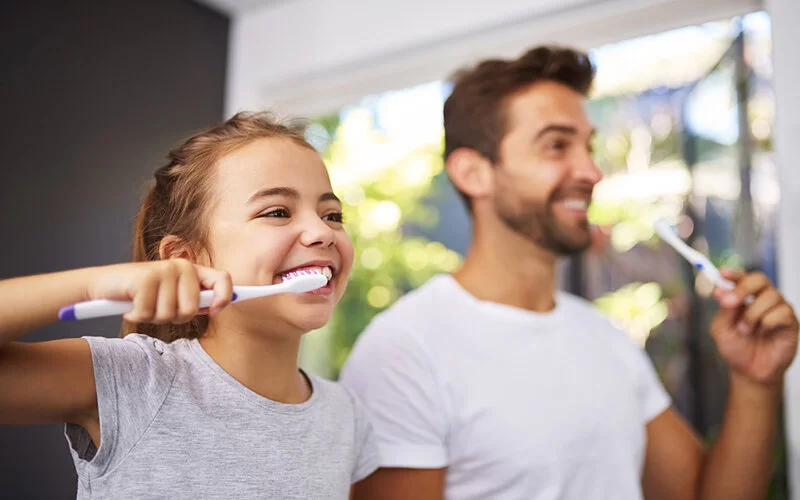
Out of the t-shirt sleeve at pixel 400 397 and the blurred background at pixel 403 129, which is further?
the blurred background at pixel 403 129

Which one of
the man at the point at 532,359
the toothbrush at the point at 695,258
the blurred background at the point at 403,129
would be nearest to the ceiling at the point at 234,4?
the blurred background at the point at 403,129

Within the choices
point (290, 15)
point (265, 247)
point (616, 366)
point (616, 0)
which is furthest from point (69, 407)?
point (290, 15)

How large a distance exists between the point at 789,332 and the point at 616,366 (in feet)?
1.07

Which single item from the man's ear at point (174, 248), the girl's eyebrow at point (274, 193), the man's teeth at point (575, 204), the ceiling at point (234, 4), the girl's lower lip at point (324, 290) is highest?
the ceiling at point (234, 4)

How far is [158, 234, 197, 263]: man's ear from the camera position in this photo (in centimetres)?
87

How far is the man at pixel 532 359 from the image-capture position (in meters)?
1.17

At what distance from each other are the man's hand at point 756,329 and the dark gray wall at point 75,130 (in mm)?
1233

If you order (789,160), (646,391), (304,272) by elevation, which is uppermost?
(789,160)

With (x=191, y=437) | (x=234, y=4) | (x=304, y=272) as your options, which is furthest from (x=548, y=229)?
(x=234, y=4)

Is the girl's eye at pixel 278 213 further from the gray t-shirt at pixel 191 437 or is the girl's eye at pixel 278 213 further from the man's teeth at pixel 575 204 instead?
the man's teeth at pixel 575 204

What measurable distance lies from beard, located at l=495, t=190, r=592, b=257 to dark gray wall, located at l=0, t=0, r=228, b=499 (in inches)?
35.1

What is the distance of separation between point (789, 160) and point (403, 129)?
7.02 ft

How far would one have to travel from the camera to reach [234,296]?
0.66 meters

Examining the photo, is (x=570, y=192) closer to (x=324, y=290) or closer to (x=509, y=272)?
(x=509, y=272)
